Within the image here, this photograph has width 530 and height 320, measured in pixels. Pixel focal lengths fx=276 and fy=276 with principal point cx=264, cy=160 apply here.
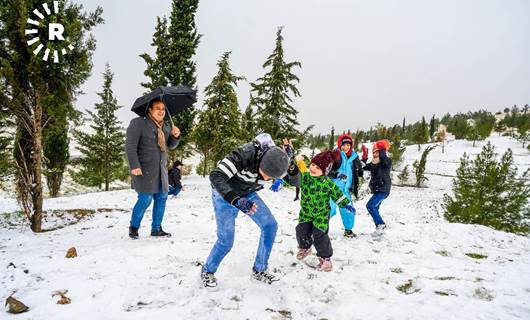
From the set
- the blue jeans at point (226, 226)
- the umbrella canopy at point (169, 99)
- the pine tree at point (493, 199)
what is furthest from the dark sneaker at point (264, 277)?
the pine tree at point (493, 199)

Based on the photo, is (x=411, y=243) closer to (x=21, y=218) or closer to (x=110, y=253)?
(x=110, y=253)

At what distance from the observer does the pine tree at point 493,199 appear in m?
15.4

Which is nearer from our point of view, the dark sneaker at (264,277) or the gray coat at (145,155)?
the dark sneaker at (264,277)

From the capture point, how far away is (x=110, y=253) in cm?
472

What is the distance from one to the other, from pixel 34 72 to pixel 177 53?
1694 centimetres

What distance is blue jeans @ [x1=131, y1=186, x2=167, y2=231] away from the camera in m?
5.23

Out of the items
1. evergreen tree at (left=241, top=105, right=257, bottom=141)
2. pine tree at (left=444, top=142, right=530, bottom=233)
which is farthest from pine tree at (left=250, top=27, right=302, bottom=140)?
pine tree at (left=444, top=142, right=530, bottom=233)

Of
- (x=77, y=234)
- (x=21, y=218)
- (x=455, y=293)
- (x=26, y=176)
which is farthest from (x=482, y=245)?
(x=21, y=218)

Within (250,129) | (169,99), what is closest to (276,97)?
(250,129)

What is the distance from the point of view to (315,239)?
4.57m

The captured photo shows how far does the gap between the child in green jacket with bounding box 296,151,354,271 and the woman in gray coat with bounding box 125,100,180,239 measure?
8.85 feet

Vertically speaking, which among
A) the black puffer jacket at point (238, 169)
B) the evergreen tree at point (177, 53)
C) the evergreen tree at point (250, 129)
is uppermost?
the evergreen tree at point (177, 53)

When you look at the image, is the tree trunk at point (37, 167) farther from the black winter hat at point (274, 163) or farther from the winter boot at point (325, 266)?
the winter boot at point (325, 266)

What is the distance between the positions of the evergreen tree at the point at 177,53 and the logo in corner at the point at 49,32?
15.8m
